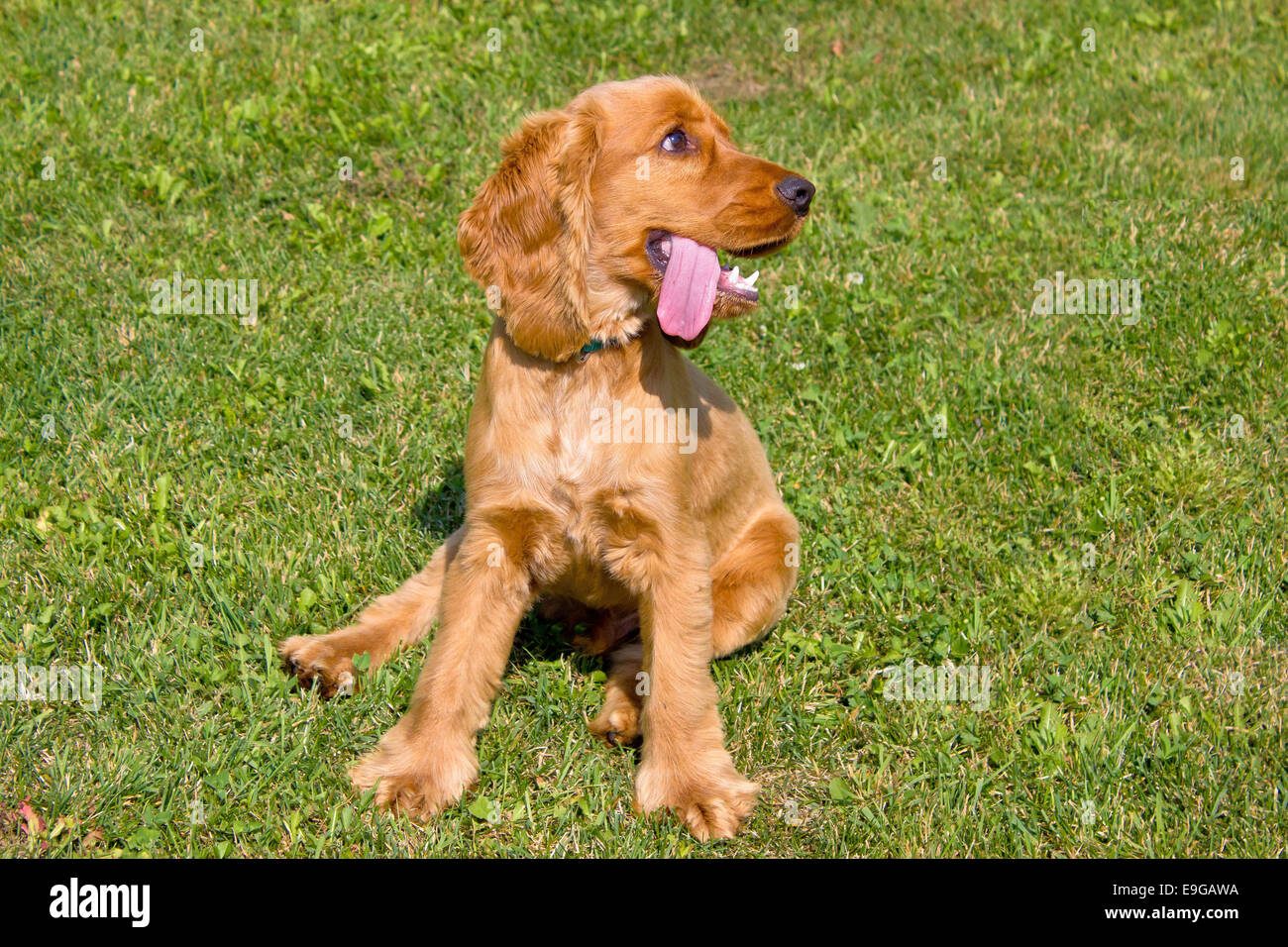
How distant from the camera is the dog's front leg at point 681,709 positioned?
11.9ft

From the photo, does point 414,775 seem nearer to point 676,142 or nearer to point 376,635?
point 376,635

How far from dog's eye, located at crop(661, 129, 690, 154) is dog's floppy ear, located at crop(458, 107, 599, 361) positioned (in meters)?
0.22

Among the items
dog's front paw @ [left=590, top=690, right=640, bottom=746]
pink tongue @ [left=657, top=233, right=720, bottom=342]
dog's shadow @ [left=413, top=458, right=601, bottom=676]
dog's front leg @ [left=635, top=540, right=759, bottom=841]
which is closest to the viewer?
pink tongue @ [left=657, top=233, right=720, bottom=342]

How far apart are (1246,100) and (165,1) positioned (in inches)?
282

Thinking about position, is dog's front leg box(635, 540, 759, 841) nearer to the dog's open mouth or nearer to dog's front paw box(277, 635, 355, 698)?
the dog's open mouth

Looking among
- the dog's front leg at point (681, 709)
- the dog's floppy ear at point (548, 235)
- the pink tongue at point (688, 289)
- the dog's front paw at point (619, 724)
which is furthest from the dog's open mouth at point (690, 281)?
the dog's front paw at point (619, 724)

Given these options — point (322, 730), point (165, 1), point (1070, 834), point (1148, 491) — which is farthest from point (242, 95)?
point (1070, 834)

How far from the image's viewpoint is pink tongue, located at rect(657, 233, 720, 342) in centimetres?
352

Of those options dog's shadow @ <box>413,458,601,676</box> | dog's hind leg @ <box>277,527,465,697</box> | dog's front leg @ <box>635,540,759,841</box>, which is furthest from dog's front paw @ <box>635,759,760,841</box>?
dog's hind leg @ <box>277,527,465,697</box>

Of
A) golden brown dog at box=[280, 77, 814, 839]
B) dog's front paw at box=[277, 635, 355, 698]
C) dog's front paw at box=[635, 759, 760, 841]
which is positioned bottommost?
dog's front paw at box=[635, 759, 760, 841]

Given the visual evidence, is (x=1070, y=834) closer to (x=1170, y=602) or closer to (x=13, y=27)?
(x=1170, y=602)

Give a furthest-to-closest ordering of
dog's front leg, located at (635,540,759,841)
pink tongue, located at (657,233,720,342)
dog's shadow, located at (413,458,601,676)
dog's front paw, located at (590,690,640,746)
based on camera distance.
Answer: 1. dog's shadow, located at (413,458,601,676)
2. dog's front paw, located at (590,690,640,746)
3. dog's front leg, located at (635,540,759,841)
4. pink tongue, located at (657,233,720,342)

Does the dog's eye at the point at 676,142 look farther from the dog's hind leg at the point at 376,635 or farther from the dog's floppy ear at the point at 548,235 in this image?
the dog's hind leg at the point at 376,635

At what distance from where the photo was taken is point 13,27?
7.64 m
